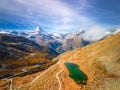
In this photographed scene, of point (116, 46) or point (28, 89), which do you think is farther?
point (116, 46)

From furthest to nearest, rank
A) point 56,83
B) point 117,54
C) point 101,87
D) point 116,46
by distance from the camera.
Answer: point 116,46 → point 117,54 → point 56,83 → point 101,87

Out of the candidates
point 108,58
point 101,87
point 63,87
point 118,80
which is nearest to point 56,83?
point 63,87

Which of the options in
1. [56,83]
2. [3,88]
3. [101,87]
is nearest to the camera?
[101,87]

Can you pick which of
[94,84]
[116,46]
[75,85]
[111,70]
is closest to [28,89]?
→ [75,85]

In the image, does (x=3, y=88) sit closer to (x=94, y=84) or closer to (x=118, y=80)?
(x=94, y=84)

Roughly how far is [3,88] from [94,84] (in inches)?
2487

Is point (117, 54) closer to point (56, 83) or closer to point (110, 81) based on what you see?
point (110, 81)

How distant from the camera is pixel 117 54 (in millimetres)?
160875

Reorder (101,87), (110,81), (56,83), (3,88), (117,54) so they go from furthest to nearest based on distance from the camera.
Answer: (117,54), (3,88), (56,83), (110,81), (101,87)

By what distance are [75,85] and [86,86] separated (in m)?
8.10

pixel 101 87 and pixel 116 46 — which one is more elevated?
pixel 116 46

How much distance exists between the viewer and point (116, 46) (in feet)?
598

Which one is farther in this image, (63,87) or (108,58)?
(108,58)

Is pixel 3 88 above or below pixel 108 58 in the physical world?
below
